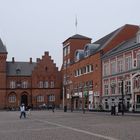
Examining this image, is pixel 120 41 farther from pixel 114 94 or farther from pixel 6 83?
pixel 6 83

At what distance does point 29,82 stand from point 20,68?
18.0 feet

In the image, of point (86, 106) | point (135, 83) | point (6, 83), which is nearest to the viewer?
point (135, 83)

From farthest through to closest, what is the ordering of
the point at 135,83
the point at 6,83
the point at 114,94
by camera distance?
the point at 6,83, the point at 114,94, the point at 135,83

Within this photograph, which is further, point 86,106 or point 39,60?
point 39,60

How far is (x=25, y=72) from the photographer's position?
12719cm

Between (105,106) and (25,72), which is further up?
(25,72)

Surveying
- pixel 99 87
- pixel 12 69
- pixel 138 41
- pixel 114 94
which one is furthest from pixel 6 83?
pixel 138 41

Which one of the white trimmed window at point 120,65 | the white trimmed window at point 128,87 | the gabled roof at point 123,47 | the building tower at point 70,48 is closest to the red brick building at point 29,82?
the building tower at point 70,48

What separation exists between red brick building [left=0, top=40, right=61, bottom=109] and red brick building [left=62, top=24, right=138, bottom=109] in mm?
17808

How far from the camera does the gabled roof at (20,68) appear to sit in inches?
4973

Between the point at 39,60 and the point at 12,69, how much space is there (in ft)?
29.8

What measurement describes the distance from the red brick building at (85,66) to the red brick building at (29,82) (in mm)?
17808

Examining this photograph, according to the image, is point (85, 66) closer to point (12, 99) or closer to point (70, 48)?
point (70, 48)

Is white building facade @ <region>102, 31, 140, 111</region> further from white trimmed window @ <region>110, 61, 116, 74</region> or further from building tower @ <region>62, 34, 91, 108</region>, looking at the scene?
building tower @ <region>62, 34, 91, 108</region>
